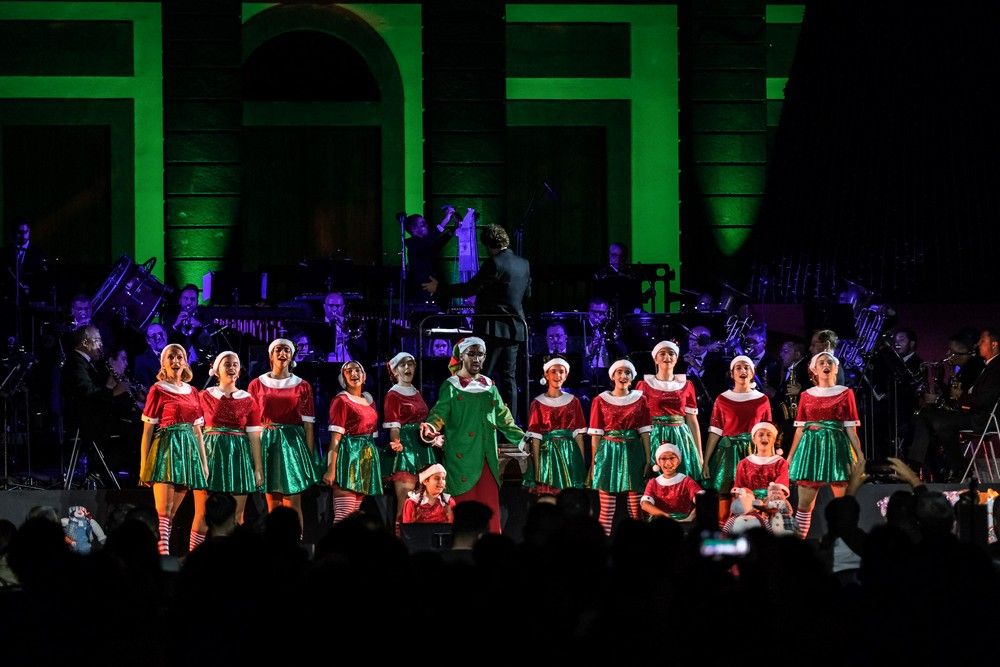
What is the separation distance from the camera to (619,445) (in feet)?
37.8

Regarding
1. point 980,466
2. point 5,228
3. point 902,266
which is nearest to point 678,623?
point 980,466

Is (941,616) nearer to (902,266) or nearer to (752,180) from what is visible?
(902,266)

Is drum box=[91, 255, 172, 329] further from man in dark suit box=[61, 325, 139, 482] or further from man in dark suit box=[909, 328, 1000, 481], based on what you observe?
man in dark suit box=[909, 328, 1000, 481]

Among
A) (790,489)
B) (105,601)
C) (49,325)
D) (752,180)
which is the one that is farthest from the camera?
(752,180)

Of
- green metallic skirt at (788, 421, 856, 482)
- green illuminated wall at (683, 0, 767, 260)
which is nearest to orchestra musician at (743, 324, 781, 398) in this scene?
green metallic skirt at (788, 421, 856, 482)

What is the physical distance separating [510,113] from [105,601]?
14370 millimetres

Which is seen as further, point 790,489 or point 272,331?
point 272,331

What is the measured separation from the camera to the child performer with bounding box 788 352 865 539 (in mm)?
11281

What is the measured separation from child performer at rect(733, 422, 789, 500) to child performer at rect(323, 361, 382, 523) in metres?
2.60

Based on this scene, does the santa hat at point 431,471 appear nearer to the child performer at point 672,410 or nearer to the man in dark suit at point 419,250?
the child performer at point 672,410

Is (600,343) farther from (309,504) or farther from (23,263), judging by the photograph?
(23,263)

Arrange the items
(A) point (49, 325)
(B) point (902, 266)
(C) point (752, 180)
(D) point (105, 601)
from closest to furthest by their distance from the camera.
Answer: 1. (D) point (105, 601)
2. (A) point (49, 325)
3. (B) point (902, 266)
4. (C) point (752, 180)

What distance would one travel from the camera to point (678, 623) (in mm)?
5316

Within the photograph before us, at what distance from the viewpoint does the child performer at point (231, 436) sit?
1116cm
